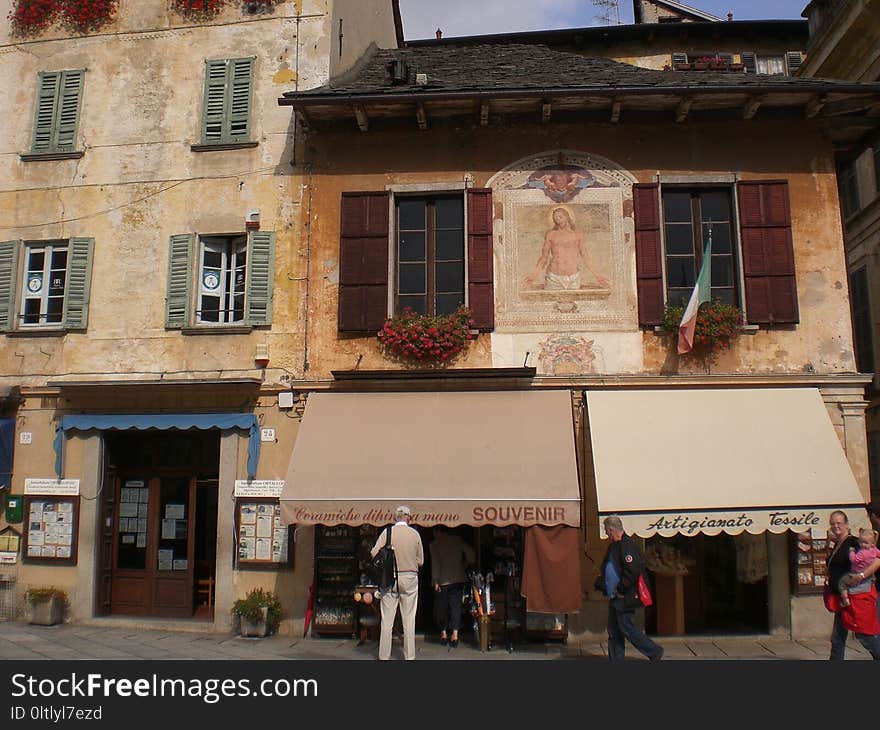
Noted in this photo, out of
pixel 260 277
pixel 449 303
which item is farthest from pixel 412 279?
pixel 260 277

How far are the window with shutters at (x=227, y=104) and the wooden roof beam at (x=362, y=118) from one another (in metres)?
1.69

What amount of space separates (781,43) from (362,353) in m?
17.4

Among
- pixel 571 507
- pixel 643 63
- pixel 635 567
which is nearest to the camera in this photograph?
pixel 635 567

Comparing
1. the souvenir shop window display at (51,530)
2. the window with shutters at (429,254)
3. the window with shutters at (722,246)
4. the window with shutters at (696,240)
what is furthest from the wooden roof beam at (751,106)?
the souvenir shop window display at (51,530)

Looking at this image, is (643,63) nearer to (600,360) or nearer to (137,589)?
(600,360)

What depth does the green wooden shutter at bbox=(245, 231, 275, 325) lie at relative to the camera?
448 inches

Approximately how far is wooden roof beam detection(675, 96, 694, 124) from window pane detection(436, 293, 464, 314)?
152 inches

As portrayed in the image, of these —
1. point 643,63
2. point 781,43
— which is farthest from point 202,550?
point 781,43

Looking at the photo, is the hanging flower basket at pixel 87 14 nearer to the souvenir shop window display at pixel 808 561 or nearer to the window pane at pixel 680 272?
the window pane at pixel 680 272

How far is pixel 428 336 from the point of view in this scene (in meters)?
10.8

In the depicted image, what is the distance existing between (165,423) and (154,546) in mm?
1940

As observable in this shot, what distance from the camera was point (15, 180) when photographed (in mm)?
12352

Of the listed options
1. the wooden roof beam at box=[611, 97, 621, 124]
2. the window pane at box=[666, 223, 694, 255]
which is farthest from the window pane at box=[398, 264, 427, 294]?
the window pane at box=[666, 223, 694, 255]

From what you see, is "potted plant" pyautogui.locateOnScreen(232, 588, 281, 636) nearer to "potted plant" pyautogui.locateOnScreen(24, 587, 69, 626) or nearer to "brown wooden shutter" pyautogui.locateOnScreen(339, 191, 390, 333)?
"potted plant" pyautogui.locateOnScreen(24, 587, 69, 626)
